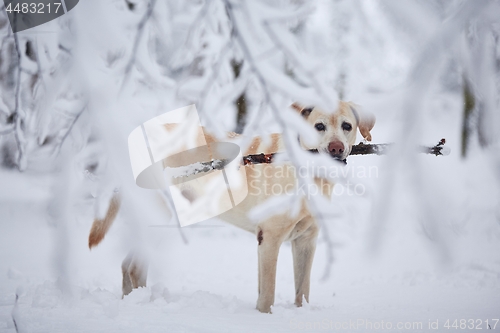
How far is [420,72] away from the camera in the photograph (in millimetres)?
851

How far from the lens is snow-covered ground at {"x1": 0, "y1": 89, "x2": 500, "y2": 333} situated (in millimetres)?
1195

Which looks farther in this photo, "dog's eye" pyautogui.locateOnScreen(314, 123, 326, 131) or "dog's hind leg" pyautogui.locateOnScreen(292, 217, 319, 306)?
"dog's hind leg" pyautogui.locateOnScreen(292, 217, 319, 306)

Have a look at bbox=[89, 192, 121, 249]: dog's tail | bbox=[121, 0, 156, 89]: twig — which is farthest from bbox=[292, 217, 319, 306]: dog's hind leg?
bbox=[121, 0, 156, 89]: twig

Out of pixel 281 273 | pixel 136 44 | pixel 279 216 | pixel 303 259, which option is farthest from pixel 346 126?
Result: pixel 281 273

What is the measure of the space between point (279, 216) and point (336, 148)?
502 mm

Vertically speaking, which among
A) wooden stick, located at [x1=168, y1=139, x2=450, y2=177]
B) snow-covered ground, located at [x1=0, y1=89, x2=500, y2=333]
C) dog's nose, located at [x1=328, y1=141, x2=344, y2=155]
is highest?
dog's nose, located at [x1=328, y1=141, x2=344, y2=155]

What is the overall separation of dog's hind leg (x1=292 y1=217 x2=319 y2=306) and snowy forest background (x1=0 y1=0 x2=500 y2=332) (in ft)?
0.44

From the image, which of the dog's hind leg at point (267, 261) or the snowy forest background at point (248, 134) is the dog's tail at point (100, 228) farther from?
the dog's hind leg at point (267, 261)

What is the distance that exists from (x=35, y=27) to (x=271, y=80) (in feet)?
3.87

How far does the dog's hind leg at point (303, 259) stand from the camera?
7.92 feet

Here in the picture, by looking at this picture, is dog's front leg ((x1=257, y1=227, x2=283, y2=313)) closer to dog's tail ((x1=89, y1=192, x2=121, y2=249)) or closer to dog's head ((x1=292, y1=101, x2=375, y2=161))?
dog's head ((x1=292, y1=101, x2=375, y2=161))

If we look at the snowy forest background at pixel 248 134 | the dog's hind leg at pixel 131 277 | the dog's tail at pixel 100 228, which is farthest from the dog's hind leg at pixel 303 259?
the dog's tail at pixel 100 228

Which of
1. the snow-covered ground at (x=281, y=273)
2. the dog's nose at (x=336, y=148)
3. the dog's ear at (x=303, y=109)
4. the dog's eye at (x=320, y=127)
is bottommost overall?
the snow-covered ground at (x=281, y=273)

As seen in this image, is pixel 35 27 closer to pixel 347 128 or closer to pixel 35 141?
pixel 35 141
